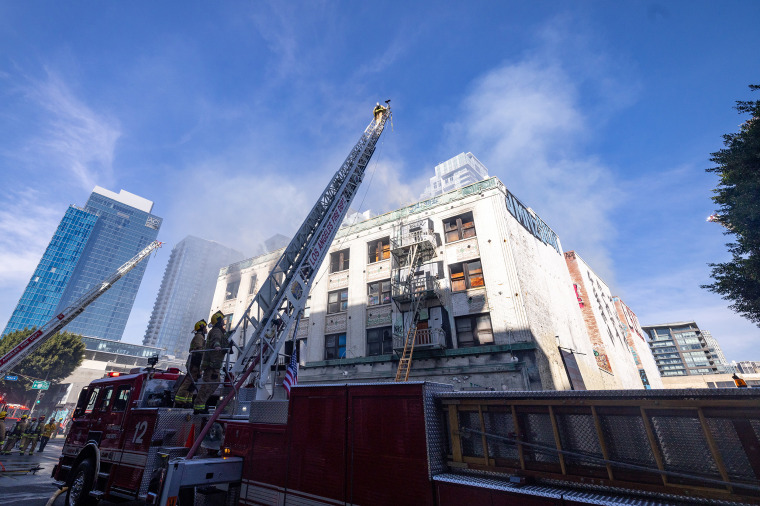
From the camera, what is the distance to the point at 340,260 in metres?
24.2

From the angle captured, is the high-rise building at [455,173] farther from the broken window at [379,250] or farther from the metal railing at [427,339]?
the metal railing at [427,339]

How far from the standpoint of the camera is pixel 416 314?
1894 centimetres

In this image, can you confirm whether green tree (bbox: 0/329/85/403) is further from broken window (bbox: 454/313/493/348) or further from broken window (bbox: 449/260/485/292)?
broken window (bbox: 454/313/493/348)

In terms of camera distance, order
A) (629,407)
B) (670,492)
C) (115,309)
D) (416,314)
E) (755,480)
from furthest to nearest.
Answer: (115,309), (416,314), (629,407), (670,492), (755,480)

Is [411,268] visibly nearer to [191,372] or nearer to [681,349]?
[191,372]

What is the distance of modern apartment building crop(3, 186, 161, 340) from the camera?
133m

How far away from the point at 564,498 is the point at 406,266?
1667 cm

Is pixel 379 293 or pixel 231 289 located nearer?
pixel 379 293

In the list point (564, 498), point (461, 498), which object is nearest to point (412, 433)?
point (461, 498)

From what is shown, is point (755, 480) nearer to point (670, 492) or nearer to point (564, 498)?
point (670, 492)

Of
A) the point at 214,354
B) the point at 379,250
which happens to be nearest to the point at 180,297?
the point at 379,250

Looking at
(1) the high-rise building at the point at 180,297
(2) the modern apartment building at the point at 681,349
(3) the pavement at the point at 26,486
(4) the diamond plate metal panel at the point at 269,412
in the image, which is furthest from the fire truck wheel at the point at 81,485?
(1) the high-rise building at the point at 180,297

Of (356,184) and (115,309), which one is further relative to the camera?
Result: (115,309)

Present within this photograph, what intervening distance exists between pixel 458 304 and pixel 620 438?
14774 mm
